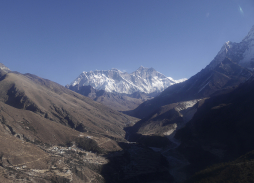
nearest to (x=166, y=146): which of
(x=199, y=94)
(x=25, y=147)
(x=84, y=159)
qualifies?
(x=84, y=159)

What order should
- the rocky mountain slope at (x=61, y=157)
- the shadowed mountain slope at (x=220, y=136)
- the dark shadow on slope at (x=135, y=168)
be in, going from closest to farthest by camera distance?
the rocky mountain slope at (x=61, y=157), the dark shadow on slope at (x=135, y=168), the shadowed mountain slope at (x=220, y=136)

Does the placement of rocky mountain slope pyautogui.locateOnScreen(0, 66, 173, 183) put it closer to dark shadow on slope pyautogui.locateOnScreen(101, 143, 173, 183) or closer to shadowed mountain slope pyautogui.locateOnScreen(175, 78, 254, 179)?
dark shadow on slope pyautogui.locateOnScreen(101, 143, 173, 183)

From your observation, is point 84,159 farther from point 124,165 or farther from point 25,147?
point 25,147

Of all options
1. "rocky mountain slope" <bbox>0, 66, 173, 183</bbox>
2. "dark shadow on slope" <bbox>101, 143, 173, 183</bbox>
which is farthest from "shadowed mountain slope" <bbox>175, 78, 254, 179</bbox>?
"rocky mountain slope" <bbox>0, 66, 173, 183</bbox>

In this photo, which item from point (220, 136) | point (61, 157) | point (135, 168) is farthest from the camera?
point (220, 136)

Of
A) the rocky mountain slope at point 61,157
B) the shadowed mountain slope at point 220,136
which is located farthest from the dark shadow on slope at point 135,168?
the shadowed mountain slope at point 220,136

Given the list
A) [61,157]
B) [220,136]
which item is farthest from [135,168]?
[220,136]

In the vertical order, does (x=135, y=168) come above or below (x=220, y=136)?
below

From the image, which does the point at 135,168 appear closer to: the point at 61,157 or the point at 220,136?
the point at 61,157

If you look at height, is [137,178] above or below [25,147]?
below

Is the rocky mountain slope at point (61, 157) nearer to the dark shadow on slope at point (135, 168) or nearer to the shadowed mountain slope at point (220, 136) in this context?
the dark shadow on slope at point (135, 168)

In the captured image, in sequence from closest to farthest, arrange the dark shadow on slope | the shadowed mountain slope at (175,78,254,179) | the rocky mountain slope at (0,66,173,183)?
Answer: the rocky mountain slope at (0,66,173,183)
the dark shadow on slope
the shadowed mountain slope at (175,78,254,179)
